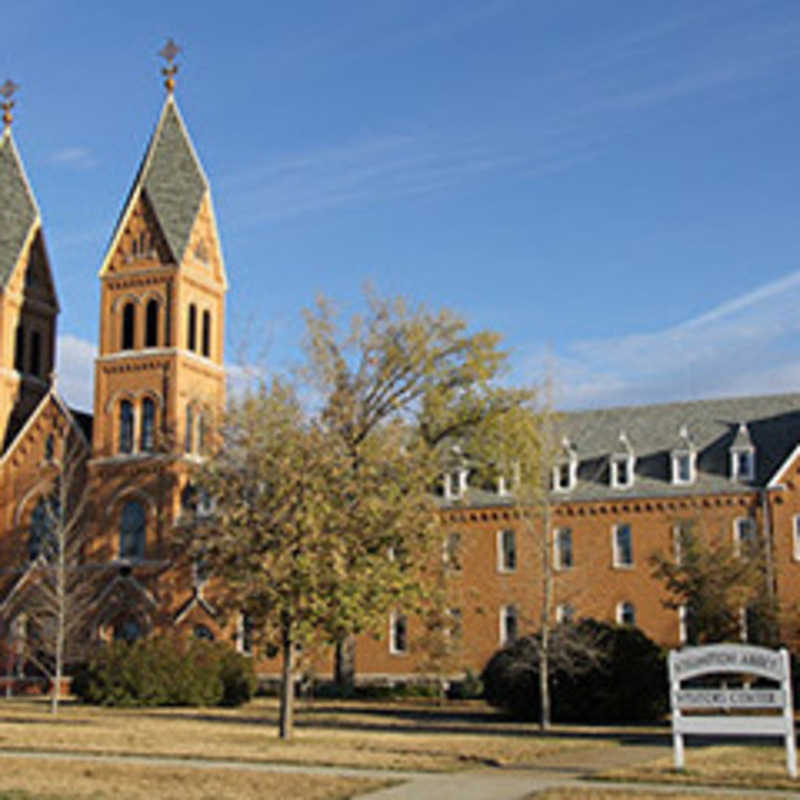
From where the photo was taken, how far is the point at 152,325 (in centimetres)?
5972

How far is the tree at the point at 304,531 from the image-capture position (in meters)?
27.0

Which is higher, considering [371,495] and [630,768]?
[371,495]

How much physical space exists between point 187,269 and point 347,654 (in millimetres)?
20259

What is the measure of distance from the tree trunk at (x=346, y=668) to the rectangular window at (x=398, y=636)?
7609mm

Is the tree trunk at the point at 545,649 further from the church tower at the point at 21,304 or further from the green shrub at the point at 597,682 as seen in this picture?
the church tower at the point at 21,304

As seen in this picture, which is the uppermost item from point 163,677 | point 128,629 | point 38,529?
point 38,529

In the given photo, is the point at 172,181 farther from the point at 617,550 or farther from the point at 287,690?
the point at 287,690

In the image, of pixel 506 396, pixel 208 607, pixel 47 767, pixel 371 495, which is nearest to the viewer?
pixel 47 767

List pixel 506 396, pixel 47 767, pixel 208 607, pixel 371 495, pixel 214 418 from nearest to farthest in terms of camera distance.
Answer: pixel 47 767 < pixel 371 495 < pixel 214 418 < pixel 506 396 < pixel 208 607

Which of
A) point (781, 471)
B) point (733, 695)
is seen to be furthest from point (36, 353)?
point (733, 695)

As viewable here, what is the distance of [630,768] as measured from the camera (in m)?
20.1

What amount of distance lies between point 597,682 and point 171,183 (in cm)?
3614

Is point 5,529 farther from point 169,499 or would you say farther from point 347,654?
point 347,654

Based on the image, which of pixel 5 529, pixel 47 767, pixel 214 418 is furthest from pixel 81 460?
pixel 47 767
